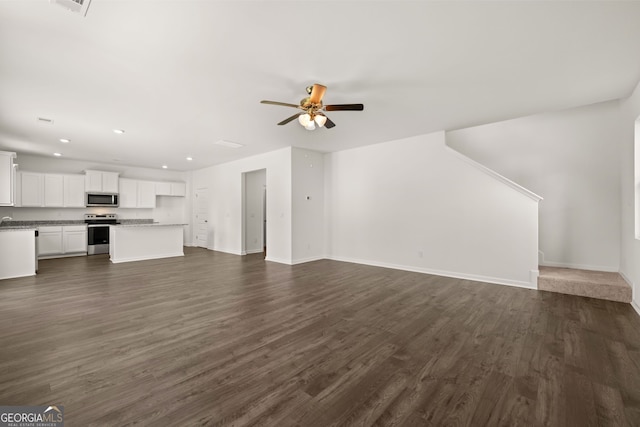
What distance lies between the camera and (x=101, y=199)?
7984 mm

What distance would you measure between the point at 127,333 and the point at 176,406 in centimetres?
149

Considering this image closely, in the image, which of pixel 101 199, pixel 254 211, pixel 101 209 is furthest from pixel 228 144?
pixel 101 209

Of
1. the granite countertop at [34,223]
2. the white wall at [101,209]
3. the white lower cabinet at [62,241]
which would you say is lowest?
the white lower cabinet at [62,241]

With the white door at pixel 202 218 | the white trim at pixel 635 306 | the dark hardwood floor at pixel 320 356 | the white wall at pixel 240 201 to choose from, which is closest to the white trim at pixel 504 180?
the dark hardwood floor at pixel 320 356

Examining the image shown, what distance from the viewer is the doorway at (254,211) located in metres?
7.88

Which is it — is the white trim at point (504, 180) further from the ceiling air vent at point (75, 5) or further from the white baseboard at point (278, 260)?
the ceiling air vent at point (75, 5)

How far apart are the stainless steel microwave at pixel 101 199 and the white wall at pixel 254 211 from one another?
168 inches

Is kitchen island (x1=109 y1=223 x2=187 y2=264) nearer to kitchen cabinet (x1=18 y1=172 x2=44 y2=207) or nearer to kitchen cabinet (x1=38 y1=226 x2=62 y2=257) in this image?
kitchen cabinet (x1=38 y1=226 x2=62 y2=257)

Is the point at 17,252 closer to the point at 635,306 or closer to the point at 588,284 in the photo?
the point at 588,284

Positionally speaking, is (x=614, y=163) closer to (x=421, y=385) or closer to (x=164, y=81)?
(x=421, y=385)

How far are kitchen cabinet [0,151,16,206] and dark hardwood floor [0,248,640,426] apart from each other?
2388mm

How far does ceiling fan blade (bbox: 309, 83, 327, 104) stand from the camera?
296 cm

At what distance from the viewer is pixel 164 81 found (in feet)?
10.1

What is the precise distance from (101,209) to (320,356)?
9.37 m
